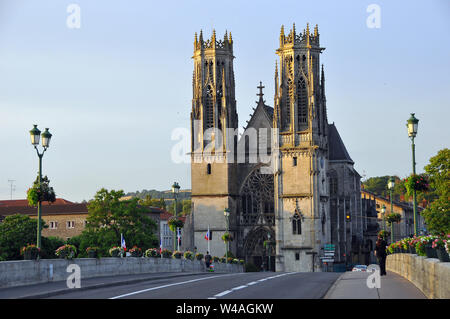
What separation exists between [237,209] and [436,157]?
31335 mm

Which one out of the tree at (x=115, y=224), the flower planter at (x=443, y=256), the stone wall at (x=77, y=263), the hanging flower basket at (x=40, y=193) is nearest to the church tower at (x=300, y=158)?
the tree at (x=115, y=224)

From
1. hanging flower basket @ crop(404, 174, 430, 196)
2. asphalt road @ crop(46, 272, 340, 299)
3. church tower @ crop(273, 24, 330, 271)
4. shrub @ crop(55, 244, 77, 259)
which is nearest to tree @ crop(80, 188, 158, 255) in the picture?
church tower @ crop(273, 24, 330, 271)

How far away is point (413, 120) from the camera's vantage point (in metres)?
39.4

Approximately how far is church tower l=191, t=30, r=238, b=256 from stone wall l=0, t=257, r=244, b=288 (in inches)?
2023

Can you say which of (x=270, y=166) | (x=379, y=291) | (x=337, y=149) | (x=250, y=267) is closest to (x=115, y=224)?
(x=250, y=267)

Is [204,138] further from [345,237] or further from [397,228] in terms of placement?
[397,228]

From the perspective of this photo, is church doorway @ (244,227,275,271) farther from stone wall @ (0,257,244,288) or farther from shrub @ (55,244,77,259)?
shrub @ (55,244,77,259)

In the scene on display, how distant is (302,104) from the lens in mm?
105312

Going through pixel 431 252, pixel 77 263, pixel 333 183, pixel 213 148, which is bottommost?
pixel 77 263

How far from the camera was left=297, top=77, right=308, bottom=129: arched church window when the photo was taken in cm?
10494

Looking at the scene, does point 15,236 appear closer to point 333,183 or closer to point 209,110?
point 209,110

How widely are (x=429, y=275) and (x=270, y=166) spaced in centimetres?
8767
